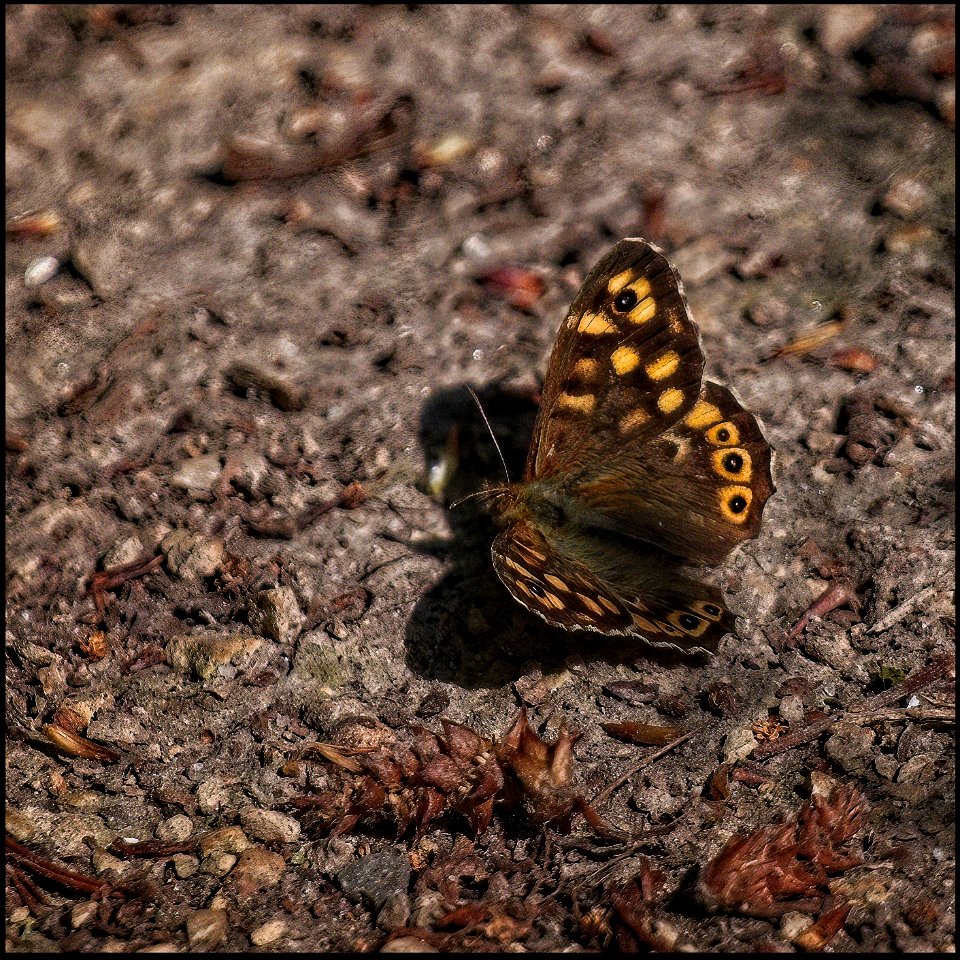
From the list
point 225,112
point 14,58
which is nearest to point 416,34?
point 225,112

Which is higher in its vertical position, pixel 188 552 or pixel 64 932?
pixel 188 552

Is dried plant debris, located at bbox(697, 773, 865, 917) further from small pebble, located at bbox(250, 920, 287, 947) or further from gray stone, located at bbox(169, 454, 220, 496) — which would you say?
gray stone, located at bbox(169, 454, 220, 496)

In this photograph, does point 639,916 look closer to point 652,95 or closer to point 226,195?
point 226,195

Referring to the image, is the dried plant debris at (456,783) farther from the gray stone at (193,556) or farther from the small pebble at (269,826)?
the gray stone at (193,556)

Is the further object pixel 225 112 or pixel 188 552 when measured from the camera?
pixel 225 112

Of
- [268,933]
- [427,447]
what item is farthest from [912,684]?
[268,933]

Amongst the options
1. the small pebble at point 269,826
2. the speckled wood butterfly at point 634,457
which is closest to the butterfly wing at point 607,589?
the speckled wood butterfly at point 634,457
